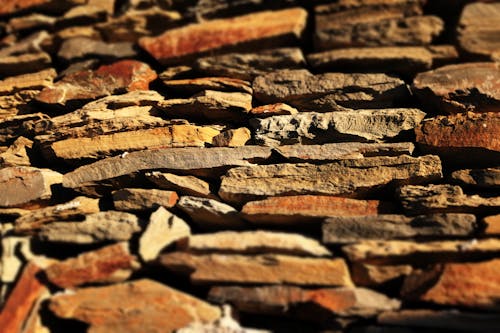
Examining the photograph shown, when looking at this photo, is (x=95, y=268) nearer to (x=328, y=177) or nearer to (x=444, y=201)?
(x=328, y=177)

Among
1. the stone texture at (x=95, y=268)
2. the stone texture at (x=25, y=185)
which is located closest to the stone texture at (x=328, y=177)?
the stone texture at (x=95, y=268)

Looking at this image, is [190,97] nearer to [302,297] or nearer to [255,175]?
[255,175]

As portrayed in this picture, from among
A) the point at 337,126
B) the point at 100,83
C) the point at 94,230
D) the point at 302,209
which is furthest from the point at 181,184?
the point at 100,83

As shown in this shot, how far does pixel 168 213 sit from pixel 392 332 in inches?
39.0

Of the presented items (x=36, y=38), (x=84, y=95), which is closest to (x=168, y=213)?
(x=84, y=95)

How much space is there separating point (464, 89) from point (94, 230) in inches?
64.5

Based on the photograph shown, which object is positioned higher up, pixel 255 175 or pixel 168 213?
pixel 255 175

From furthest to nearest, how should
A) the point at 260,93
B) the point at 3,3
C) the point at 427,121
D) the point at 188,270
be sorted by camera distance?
the point at 3,3 → the point at 260,93 → the point at 427,121 → the point at 188,270

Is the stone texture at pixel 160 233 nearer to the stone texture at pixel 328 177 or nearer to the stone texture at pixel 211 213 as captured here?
the stone texture at pixel 211 213

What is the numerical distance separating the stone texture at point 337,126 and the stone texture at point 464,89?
0.10 metres

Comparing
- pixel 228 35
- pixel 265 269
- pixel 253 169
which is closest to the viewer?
pixel 265 269

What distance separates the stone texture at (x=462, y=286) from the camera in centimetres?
173

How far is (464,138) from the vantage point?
2.09 m

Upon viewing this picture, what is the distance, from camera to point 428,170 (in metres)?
2.07
